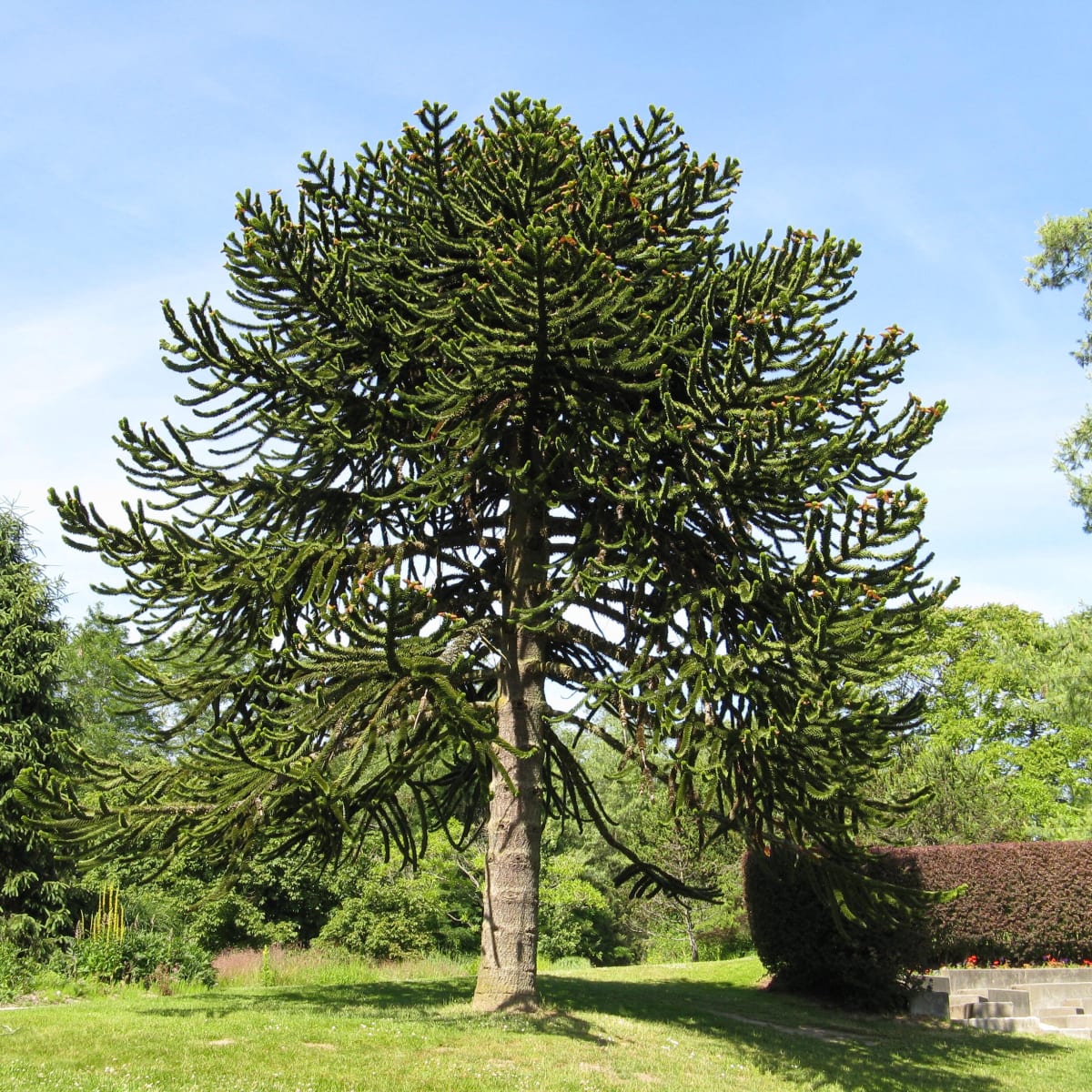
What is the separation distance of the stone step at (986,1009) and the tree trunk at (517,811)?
7.35 m

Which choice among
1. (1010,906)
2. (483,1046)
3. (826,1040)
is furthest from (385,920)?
(483,1046)

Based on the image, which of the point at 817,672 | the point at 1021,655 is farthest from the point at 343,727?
the point at 1021,655

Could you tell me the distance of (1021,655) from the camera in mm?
23000

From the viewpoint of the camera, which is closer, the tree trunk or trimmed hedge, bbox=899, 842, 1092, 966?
the tree trunk

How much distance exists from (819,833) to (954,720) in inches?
867

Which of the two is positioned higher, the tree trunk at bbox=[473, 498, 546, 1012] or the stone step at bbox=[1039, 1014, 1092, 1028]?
the tree trunk at bbox=[473, 498, 546, 1012]

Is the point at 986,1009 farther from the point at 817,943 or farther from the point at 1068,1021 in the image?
the point at 817,943

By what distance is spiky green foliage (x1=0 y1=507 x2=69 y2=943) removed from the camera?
15477 millimetres

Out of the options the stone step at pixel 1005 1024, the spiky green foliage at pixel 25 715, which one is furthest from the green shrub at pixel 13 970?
the stone step at pixel 1005 1024

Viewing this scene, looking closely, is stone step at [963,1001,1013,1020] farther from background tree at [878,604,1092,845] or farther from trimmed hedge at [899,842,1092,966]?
background tree at [878,604,1092,845]

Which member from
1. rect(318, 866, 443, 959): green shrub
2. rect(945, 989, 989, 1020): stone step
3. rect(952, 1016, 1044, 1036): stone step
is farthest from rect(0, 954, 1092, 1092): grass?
rect(318, 866, 443, 959): green shrub

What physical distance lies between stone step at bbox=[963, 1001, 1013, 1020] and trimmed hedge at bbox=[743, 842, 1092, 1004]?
89 centimetres

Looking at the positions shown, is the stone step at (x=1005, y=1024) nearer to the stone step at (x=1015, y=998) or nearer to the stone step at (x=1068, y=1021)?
the stone step at (x=1015, y=998)

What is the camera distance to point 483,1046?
26.1 feet
